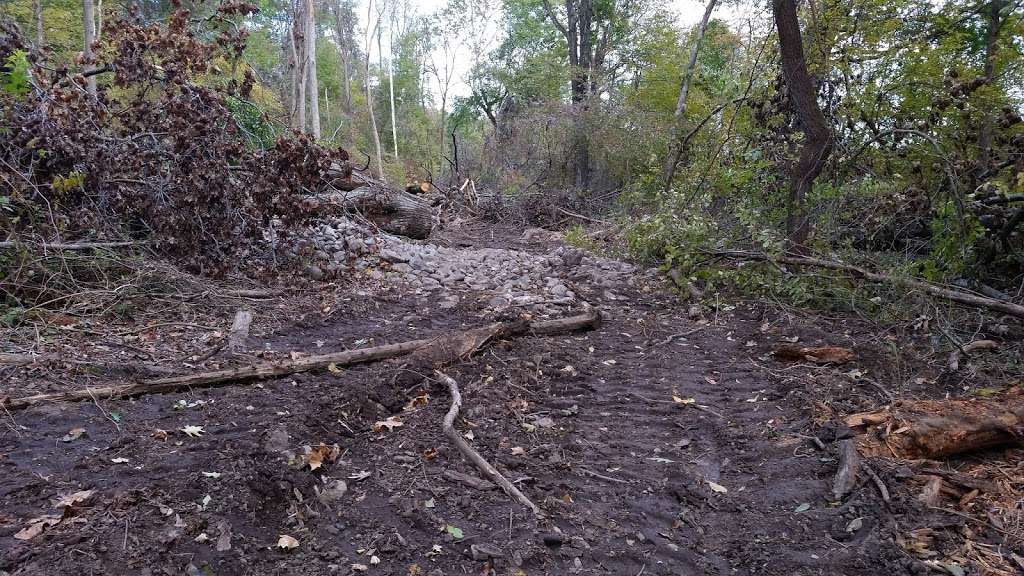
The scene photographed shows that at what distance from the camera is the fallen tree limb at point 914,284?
12.1ft

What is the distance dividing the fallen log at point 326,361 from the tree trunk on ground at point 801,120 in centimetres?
251

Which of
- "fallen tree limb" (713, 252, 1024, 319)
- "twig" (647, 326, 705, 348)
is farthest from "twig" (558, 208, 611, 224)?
"twig" (647, 326, 705, 348)

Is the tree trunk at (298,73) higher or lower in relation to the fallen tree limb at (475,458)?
higher

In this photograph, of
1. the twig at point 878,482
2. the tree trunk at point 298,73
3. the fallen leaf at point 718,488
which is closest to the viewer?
the twig at point 878,482

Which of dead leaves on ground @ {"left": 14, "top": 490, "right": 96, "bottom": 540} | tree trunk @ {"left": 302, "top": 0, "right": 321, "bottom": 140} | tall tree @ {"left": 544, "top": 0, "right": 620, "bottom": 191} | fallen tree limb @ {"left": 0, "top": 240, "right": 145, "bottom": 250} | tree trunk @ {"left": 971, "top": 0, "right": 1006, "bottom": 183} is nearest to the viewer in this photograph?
dead leaves on ground @ {"left": 14, "top": 490, "right": 96, "bottom": 540}

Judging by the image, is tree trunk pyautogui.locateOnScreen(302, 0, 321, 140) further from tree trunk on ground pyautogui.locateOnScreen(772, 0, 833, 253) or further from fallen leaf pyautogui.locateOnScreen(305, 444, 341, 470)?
fallen leaf pyautogui.locateOnScreen(305, 444, 341, 470)

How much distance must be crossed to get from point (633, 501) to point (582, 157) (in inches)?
445

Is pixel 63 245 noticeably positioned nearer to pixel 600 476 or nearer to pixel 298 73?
pixel 600 476

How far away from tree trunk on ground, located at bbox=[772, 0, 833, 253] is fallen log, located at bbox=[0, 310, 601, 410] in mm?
2513

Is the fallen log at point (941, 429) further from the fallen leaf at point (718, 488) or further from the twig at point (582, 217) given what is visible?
the twig at point (582, 217)

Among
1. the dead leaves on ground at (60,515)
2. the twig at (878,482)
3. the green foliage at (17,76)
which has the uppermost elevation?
the green foliage at (17,76)

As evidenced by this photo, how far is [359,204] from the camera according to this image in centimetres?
A: 690

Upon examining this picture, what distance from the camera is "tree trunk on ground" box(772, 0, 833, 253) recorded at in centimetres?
555

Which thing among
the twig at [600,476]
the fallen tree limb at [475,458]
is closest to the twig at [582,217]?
the fallen tree limb at [475,458]
